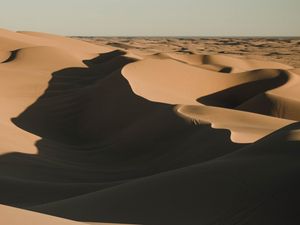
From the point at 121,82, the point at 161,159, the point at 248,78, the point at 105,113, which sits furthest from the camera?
the point at 248,78

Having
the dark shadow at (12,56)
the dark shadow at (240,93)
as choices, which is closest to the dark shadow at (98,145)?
the dark shadow at (240,93)

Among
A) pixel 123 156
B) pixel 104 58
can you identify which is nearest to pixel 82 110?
pixel 123 156

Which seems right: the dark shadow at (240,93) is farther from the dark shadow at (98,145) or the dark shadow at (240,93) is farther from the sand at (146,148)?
the dark shadow at (98,145)

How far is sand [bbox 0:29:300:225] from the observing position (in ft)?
16.8

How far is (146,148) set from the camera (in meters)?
10.2

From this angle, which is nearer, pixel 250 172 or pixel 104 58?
pixel 250 172

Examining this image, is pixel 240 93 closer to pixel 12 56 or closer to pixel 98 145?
pixel 98 145

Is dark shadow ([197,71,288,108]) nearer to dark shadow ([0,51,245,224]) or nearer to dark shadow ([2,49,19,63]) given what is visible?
dark shadow ([0,51,245,224])

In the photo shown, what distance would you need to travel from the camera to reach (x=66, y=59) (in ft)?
85.3

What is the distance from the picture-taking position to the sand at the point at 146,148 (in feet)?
16.8

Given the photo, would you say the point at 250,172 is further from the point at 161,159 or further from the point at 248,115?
the point at 248,115

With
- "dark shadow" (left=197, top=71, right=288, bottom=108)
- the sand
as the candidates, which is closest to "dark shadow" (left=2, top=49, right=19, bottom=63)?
the sand

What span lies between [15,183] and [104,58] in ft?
73.1

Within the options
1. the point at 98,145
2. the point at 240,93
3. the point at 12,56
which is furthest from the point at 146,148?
the point at 12,56
